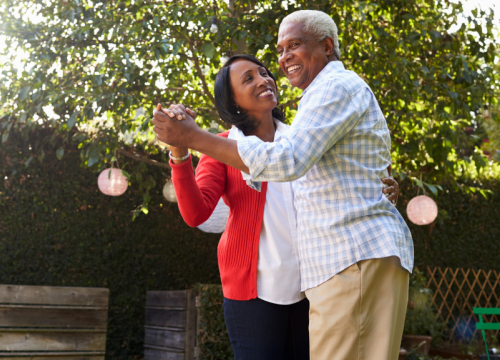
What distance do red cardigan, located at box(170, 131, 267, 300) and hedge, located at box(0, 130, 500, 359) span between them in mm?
3787

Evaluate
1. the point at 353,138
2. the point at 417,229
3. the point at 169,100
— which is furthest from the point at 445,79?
the point at 353,138

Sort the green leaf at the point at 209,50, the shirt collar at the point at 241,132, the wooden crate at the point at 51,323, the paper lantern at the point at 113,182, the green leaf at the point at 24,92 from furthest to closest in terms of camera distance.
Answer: the paper lantern at the point at 113,182 < the green leaf at the point at 24,92 < the wooden crate at the point at 51,323 < the green leaf at the point at 209,50 < the shirt collar at the point at 241,132

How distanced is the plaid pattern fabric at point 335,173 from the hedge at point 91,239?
4224 mm

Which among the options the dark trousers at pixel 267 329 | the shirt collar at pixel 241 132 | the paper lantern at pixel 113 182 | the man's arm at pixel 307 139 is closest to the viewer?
the man's arm at pixel 307 139

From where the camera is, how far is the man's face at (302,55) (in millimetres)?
1209

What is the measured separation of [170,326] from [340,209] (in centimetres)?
395

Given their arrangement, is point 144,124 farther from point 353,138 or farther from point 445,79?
point 353,138

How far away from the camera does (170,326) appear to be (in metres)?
4.64

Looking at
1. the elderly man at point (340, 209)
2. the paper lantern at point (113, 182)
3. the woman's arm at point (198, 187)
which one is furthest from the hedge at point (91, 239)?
the elderly man at point (340, 209)

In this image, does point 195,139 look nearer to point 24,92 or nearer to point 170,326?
point 24,92

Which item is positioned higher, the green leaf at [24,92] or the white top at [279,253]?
the green leaf at [24,92]

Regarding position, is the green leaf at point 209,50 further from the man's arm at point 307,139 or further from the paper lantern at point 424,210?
the paper lantern at point 424,210

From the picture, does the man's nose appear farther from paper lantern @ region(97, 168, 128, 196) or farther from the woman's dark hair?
paper lantern @ region(97, 168, 128, 196)

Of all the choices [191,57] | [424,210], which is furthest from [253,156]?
[424,210]
